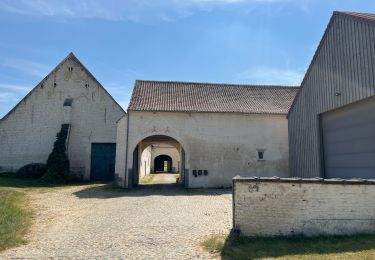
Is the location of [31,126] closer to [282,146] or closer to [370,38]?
[282,146]

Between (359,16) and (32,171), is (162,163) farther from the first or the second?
(359,16)

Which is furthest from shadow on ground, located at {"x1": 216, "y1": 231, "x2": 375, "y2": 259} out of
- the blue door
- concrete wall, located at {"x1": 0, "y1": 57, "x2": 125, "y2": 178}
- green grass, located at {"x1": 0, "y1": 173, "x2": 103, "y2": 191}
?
concrete wall, located at {"x1": 0, "y1": 57, "x2": 125, "y2": 178}

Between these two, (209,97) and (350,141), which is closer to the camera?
(350,141)

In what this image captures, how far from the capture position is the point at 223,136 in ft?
65.0

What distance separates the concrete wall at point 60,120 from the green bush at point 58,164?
1.26 m

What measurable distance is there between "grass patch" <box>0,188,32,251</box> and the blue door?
9.11 metres

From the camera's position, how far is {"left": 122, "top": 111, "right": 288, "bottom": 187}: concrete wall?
19406mm

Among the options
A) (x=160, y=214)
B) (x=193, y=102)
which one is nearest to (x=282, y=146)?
(x=193, y=102)

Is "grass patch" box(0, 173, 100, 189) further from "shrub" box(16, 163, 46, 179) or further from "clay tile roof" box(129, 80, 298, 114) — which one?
"clay tile roof" box(129, 80, 298, 114)

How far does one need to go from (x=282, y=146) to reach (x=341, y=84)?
8.70 metres

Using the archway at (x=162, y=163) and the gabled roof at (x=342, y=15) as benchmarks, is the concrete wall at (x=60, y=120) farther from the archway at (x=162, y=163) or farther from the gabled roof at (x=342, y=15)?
the archway at (x=162, y=163)

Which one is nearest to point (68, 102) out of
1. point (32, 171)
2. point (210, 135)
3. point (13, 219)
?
point (32, 171)

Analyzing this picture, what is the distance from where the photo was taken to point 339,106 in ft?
39.6

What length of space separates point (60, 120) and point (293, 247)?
20625 mm
